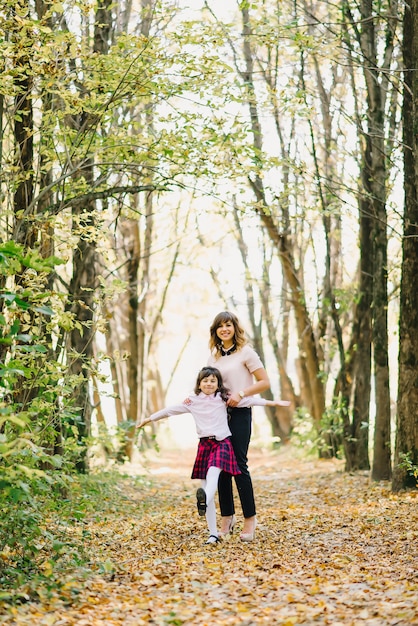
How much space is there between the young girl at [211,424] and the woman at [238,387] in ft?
0.29

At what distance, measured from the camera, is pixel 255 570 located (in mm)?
5656

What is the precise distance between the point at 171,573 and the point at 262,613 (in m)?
1.18

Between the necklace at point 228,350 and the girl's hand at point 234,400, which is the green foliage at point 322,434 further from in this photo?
the girl's hand at point 234,400

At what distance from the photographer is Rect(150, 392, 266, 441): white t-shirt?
682 cm

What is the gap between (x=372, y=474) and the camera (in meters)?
10.9

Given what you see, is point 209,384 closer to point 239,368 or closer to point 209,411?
point 209,411

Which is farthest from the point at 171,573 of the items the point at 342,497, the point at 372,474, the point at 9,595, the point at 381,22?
the point at 381,22

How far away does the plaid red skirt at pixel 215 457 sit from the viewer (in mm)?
6734

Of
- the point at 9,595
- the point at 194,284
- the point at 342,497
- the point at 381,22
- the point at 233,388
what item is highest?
the point at 381,22

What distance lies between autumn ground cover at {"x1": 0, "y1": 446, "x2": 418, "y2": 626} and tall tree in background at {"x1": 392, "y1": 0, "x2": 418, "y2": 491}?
467mm

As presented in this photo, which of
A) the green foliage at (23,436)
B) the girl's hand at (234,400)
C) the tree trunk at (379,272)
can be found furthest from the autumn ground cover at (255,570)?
the girl's hand at (234,400)

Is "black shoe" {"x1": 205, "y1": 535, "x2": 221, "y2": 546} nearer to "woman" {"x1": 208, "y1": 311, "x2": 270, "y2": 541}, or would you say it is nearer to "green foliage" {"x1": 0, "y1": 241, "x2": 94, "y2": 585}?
"woman" {"x1": 208, "y1": 311, "x2": 270, "y2": 541}

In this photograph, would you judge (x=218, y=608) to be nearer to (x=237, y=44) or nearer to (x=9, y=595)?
(x=9, y=595)

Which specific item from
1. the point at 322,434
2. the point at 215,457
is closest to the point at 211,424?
the point at 215,457
